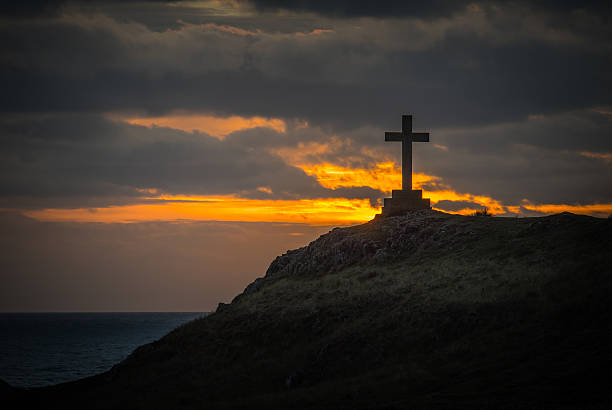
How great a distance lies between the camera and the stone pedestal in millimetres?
58219

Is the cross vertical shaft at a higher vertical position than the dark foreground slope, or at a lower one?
higher

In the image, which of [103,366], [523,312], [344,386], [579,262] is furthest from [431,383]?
[103,366]

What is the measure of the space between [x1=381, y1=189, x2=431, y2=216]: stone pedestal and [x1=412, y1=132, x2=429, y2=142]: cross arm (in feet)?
17.1

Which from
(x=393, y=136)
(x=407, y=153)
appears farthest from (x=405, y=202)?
(x=393, y=136)

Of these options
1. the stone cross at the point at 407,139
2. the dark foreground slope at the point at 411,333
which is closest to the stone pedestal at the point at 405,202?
the stone cross at the point at 407,139

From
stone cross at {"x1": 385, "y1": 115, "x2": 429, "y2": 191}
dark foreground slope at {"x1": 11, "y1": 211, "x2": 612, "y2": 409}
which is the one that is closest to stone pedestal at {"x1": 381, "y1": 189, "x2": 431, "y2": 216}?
stone cross at {"x1": 385, "y1": 115, "x2": 429, "y2": 191}

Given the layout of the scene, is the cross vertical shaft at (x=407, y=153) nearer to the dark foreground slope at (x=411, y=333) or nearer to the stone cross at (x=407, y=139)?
the stone cross at (x=407, y=139)

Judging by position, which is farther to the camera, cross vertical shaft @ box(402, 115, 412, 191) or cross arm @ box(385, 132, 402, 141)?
cross arm @ box(385, 132, 402, 141)

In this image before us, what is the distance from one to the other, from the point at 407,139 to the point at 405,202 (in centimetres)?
623

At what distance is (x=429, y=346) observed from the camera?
3194 cm

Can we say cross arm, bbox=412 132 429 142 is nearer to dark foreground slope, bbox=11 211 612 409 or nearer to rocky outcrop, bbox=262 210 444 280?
rocky outcrop, bbox=262 210 444 280

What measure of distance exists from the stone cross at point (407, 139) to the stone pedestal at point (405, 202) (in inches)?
25.2

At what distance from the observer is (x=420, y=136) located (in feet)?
194

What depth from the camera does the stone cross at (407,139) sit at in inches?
2287
